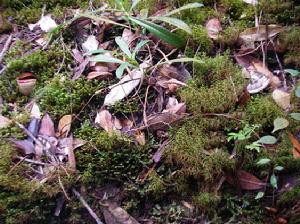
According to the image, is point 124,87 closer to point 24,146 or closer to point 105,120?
point 105,120

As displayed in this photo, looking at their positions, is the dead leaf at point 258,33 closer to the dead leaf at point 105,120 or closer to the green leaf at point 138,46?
the green leaf at point 138,46

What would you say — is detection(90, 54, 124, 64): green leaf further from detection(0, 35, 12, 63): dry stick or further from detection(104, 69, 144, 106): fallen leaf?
detection(0, 35, 12, 63): dry stick

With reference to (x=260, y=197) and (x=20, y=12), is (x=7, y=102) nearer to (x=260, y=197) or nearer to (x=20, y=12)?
(x=20, y=12)

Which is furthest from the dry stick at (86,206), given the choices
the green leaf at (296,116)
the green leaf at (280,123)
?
the green leaf at (296,116)

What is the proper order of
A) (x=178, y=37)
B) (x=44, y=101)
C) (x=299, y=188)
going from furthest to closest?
(x=178, y=37), (x=44, y=101), (x=299, y=188)

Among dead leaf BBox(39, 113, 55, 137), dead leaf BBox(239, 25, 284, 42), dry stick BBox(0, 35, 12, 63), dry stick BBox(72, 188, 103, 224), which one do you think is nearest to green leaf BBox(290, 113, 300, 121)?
Result: dead leaf BBox(239, 25, 284, 42)

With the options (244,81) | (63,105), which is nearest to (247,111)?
(244,81)
